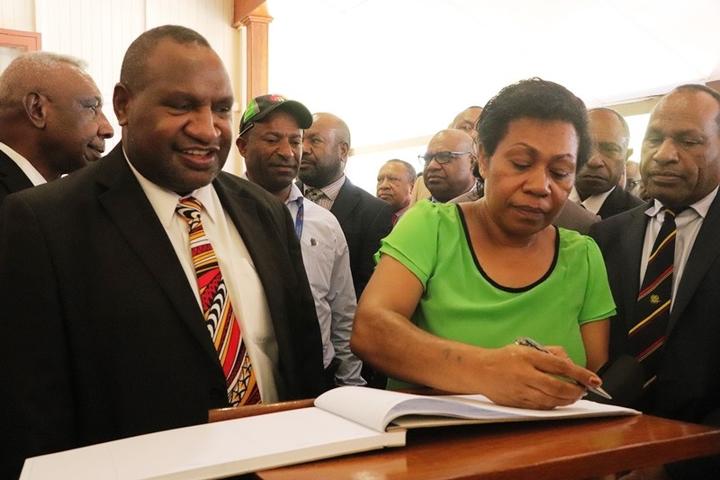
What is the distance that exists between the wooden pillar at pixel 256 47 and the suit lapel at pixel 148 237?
26.1ft

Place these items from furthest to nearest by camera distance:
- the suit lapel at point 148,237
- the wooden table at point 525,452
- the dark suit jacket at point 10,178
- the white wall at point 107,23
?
the white wall at point 107,23
the dark suit jacket at point 10,178
the suit lapel at point 148,237
the wooden table at point 525,452

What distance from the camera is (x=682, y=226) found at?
2.05 meters

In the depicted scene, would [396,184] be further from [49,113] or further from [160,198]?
[160,198]

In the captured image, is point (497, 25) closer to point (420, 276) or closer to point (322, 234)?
point (322, 234)

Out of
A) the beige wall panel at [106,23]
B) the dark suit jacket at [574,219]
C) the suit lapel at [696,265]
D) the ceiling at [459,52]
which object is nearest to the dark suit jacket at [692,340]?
the suit lapel at [696,265]

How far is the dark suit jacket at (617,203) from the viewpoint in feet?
10.1

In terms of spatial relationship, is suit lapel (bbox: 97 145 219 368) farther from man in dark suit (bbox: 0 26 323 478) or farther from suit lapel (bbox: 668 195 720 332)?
suit lapel (bbox: 668 195 720 332)

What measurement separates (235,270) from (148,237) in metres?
0.23

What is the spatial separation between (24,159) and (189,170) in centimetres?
127

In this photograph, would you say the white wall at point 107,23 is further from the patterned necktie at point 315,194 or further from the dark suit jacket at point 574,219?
the dark suit jacket at point 574,219

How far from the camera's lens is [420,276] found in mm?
1551

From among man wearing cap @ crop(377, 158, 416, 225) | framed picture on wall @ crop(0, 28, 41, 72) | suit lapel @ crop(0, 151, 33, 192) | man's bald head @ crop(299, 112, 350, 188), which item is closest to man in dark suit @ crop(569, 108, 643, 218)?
man's bald head @ crop(299, 112, 350, 188)

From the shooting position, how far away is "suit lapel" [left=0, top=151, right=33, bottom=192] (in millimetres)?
2271

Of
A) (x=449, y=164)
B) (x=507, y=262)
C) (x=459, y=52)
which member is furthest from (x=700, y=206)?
(x=459, y=52)
